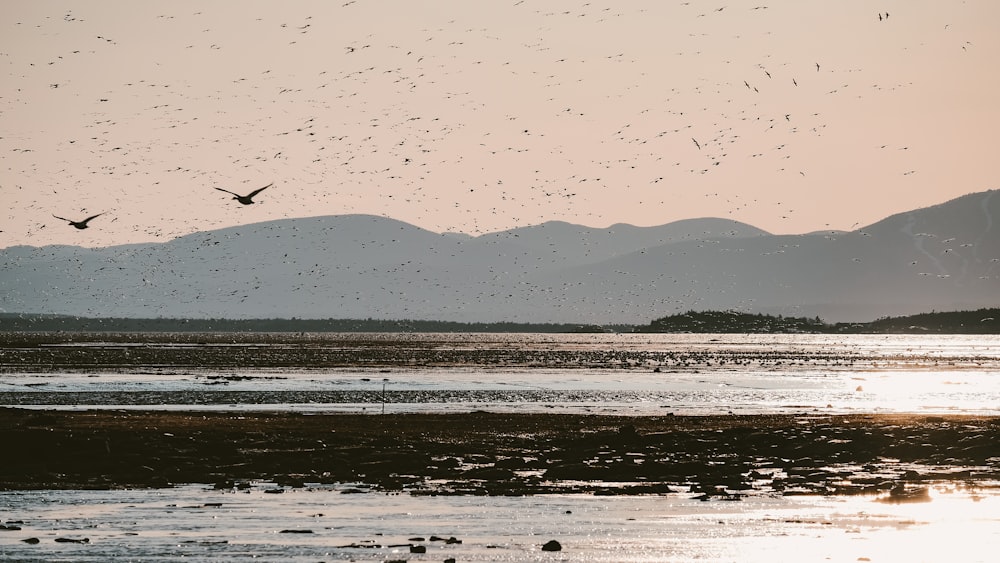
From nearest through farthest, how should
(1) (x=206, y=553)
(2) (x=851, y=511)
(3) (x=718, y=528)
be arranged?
(1) (x=206, y=553), (3) (x=718, y=528), (2) (x=851, y=511)

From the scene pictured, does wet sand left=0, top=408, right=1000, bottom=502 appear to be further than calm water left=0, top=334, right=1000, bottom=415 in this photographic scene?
No

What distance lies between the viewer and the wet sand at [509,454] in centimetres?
3406

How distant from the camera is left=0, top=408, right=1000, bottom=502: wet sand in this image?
1341 inches

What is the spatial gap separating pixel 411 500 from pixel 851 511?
8996 mm

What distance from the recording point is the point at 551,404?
63.2 meters

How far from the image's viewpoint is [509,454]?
40.2m

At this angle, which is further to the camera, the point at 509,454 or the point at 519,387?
the point at 519,387

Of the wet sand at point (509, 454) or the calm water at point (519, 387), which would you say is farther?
the calm water at point (519, 387)

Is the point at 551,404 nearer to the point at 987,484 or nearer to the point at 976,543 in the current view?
the point at 987,484

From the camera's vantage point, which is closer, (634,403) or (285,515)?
(285,515)

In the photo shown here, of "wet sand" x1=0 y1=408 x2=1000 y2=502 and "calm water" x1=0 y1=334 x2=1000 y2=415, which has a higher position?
"calm water" x1=0 y1=334 x2=1000 y2=415

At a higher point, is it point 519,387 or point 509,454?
point 519,387

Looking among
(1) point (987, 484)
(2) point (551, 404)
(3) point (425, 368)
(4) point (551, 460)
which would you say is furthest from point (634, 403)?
(3) point (425, 368)

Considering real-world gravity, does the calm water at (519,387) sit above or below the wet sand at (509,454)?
above
